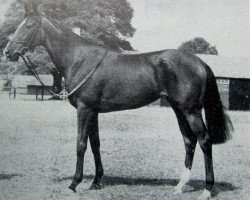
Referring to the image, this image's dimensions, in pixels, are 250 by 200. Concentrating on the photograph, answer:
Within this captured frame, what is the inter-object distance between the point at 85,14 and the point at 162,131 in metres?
8.86

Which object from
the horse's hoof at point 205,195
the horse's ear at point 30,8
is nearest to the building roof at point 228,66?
the horse's hoof at point 205,195

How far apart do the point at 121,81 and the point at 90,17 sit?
14.8 m

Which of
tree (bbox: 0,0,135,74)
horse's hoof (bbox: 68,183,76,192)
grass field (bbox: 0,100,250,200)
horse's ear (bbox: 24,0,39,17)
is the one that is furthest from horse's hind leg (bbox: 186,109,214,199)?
tree (bbox: 0,0,135,74)

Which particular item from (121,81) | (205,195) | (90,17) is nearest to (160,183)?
(205,195)

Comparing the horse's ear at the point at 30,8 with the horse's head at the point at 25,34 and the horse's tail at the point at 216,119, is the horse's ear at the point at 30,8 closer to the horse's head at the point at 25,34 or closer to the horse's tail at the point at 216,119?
the horse's head at the point at 25,34

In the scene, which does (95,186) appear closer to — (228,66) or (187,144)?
(187,144)

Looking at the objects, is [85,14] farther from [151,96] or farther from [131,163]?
[151,96]

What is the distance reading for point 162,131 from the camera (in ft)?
40.6

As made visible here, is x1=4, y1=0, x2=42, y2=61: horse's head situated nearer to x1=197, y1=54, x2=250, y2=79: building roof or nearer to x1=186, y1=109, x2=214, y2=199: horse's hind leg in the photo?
x1=186, y1=109, x2=214, y2=199: horse's hind leg

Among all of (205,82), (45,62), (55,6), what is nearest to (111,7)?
(55,6)

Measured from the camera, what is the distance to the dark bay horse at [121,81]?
Answer: 5148mm

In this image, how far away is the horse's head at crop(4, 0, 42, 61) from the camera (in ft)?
17.5

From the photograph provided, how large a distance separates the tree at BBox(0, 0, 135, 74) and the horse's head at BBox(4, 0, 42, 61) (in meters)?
9.83

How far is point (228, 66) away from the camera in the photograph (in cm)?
3100
